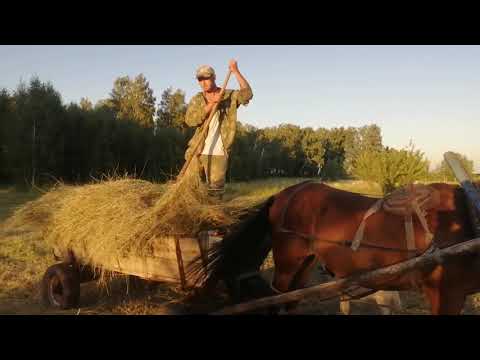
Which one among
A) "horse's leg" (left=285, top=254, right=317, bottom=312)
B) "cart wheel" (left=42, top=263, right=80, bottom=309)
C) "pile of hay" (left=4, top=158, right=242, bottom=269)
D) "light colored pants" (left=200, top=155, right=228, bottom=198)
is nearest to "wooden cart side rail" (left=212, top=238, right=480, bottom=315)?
"horse's leg" (left=285, top=254, right=317, bottom=312)

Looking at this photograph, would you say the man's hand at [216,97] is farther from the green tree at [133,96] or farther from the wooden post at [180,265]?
the green tree at [133,96]

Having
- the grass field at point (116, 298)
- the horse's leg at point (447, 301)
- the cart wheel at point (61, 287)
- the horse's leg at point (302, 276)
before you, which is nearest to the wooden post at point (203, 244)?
the grass field at point (116, 298)

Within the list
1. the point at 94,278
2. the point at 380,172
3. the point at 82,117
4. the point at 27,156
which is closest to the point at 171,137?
the point at 82,117

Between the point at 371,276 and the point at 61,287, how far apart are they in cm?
338

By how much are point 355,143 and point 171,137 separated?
1638 inches

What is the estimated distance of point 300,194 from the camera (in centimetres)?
381

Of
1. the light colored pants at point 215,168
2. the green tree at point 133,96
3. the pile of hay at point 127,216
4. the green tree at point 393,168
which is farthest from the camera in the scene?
the green tree at point 133,96

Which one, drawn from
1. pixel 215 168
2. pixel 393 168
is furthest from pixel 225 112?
pixel 393 168

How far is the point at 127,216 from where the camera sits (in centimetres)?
389

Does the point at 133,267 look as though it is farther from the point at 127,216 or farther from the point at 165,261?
the point at 127,216

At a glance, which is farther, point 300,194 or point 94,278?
point 94,278

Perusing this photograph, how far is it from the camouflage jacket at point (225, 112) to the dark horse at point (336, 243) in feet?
3.24

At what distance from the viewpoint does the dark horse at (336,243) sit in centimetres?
290

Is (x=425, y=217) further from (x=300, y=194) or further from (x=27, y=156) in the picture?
(x=27, y=156)
